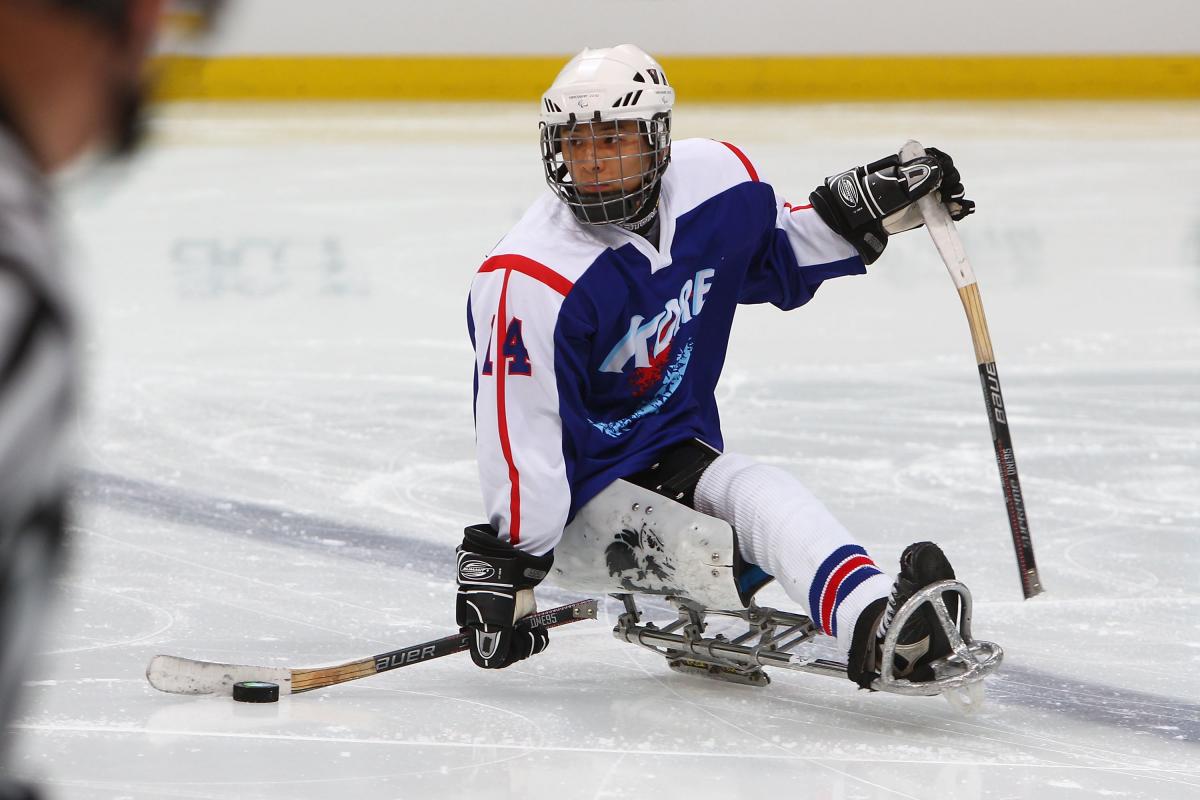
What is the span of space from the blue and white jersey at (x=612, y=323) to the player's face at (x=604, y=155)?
9cm

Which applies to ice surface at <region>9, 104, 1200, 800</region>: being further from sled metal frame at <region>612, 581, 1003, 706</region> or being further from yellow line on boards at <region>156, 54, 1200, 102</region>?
yellow line on boards at <region>156, 54, 1200, 102</region>

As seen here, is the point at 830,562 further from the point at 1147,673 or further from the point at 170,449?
the point at 170,449

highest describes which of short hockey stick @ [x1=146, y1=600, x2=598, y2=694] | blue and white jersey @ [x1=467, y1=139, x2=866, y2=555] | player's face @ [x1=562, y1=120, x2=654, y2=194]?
player's face @ [x1=562, y1=120, x2=654, y2=194]

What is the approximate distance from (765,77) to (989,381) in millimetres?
5689

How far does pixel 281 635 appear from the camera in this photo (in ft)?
8.33

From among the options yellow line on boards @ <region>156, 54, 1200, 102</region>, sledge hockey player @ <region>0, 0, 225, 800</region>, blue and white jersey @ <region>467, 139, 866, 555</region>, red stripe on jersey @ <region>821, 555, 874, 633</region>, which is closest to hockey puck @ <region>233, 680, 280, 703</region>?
blue and white jersey @ <region>467, 139, 866, 555</region>

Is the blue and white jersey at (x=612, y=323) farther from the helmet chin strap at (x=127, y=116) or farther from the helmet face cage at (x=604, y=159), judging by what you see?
the helmet chin strap at (x=127, y=116)

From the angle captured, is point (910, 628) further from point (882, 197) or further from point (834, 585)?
point (882, 197)

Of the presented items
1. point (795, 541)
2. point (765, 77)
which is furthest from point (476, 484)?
point (765, 77)

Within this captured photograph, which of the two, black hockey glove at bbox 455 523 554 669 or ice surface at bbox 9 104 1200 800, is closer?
ice surface at bbox 9 104 1200 800

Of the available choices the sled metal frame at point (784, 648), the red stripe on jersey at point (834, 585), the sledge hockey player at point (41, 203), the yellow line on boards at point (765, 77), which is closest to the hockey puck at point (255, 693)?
the sled metal frame at point (784, 648)

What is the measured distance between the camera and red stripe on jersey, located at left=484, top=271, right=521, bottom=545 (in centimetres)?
215

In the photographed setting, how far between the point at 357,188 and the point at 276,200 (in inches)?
14.2

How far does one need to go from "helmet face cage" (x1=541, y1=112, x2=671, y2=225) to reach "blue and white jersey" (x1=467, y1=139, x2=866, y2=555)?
67 mm
